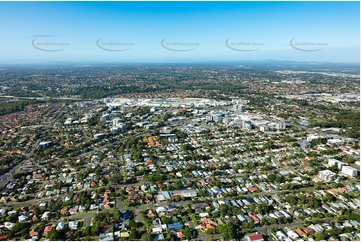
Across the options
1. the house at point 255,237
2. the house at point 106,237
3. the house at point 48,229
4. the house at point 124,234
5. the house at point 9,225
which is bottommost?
the house at point 9,225

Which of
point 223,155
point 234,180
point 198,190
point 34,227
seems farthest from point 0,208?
point 223,155

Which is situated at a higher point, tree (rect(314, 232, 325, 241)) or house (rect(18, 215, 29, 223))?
tree (rect(314, 232, 325, 241))

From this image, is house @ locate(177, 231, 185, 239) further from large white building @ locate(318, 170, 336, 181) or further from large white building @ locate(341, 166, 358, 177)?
large white building @ locate(341, 166, 358, 177)

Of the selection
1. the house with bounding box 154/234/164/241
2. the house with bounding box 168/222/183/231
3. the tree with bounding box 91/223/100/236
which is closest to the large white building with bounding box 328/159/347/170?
the house with bounding box 168/222/183/231

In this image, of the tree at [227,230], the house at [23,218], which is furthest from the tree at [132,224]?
the house at [23,218]

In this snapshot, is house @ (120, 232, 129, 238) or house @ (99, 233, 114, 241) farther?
house @ (120, 232, 129, 238)

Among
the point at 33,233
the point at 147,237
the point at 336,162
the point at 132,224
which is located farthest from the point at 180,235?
the point at 336,162

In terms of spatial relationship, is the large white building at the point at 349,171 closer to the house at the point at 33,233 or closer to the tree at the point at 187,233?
the tree at the point at 187,233

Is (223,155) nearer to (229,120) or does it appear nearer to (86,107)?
(229,120)

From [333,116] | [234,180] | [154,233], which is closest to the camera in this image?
[154,233]
